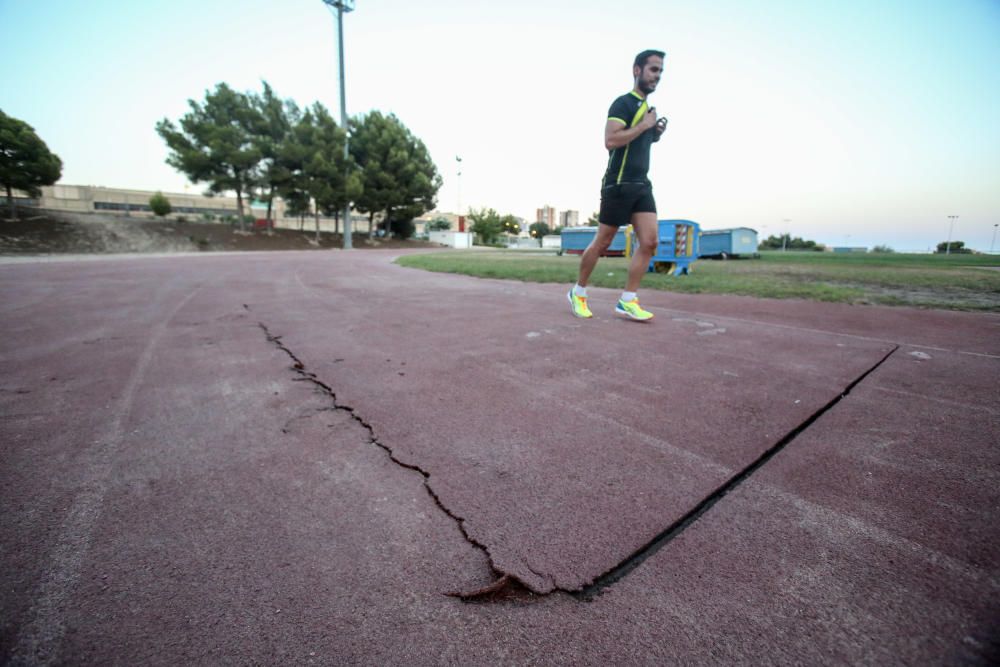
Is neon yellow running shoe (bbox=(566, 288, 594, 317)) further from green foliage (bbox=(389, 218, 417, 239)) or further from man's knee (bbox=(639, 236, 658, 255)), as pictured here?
green foliage (bbox=(389, 218, 417, 239))

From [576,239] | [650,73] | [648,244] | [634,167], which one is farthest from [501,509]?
[576,239]

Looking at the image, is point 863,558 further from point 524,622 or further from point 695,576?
point 524,622

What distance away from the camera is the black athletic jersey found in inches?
169

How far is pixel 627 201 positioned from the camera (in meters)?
4.41

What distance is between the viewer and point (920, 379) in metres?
2.58

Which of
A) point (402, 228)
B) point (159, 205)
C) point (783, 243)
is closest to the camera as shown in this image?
point (159, 205)

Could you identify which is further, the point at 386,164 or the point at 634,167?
the point at 386,164

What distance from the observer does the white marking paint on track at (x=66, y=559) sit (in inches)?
35.6

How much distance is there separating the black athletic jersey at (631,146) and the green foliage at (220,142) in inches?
1227

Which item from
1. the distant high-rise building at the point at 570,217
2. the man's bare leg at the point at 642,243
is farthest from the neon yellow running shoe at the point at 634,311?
the distant high-rise building at the point at 570,217

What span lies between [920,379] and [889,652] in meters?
2.41

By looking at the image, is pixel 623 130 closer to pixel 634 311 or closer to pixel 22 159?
pixel 634 311

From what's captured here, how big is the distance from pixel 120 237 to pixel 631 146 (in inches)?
1254

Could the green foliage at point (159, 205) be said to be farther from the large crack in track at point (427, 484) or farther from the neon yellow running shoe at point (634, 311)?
the neon yellow running shoe at point (634, 311)
